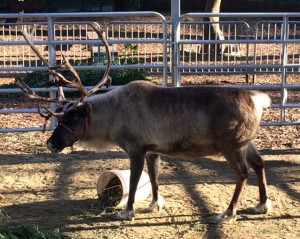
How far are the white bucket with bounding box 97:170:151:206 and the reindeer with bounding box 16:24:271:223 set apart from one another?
29 cm

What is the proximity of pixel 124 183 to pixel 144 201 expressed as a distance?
52cm

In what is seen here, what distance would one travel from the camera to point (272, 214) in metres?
6.54

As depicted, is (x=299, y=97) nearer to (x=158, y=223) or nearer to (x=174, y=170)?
(x=174, y=170)

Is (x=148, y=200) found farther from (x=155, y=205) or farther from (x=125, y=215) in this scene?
(x=125, y=215)

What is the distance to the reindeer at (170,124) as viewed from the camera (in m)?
6.28

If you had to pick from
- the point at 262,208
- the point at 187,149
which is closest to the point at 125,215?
the point at 187,149

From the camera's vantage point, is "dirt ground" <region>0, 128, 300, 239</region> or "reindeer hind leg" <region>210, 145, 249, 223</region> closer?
"dirt ground" <region>0, 128, 300, 239</region>

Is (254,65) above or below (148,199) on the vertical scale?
above

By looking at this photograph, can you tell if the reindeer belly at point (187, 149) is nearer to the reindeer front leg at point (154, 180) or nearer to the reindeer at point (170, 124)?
the reindeer at point (170, 124)

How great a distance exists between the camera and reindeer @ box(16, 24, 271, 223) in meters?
6.28

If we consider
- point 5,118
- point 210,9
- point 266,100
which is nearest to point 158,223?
point 266,100

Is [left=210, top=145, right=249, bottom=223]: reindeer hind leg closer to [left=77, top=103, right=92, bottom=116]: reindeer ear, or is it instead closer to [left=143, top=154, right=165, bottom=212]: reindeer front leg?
[left=143, top=154, right=165, bottom=212]: reindeer front leg

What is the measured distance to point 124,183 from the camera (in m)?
6.66

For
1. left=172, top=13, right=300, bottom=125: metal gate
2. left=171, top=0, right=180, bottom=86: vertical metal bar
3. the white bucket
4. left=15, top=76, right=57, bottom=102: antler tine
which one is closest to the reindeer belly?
the white bucket
